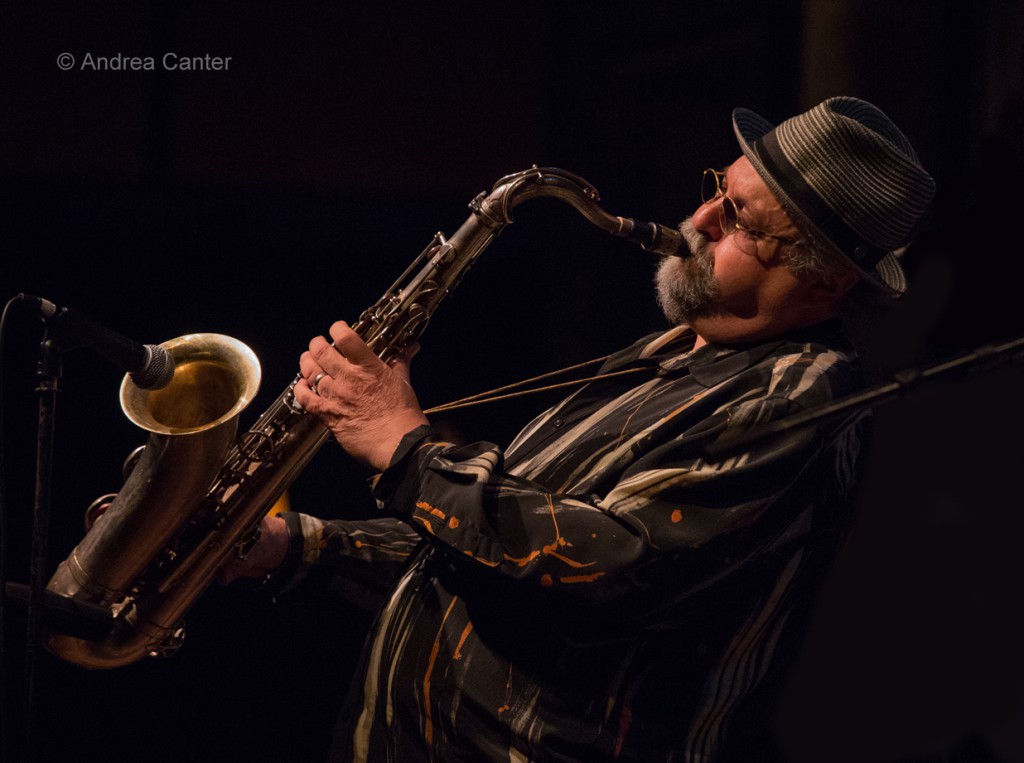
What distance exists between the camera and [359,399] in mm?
1881

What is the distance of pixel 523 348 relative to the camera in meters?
3.81

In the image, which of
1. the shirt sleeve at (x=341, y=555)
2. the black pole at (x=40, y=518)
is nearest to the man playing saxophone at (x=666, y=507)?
the shirt sleeve at (x=341, y=555)

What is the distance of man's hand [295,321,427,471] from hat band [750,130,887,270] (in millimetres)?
820

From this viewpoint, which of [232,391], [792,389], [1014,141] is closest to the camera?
[792,389]

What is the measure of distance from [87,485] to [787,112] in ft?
8.32

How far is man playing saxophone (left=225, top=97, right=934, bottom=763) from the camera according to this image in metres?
1.65

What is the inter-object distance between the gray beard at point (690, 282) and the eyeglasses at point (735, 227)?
0.21ft

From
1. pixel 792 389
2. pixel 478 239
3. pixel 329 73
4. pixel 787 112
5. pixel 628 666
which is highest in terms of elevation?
pixel 329 73

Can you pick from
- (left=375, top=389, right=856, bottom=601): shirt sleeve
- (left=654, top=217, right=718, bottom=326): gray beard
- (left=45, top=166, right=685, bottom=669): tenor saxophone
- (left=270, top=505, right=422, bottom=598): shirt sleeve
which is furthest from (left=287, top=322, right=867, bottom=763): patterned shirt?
(left=45, top=166, right=685, bottom=669): tenor saxophone

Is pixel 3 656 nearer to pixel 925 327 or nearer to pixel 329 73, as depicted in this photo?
pixel 925 327

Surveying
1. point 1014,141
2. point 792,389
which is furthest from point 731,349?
point 1014,141

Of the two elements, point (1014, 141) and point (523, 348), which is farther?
point (523, 348)

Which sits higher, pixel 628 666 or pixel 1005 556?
pixel 1005 556

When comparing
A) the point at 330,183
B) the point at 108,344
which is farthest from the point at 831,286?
the point at 330,183
